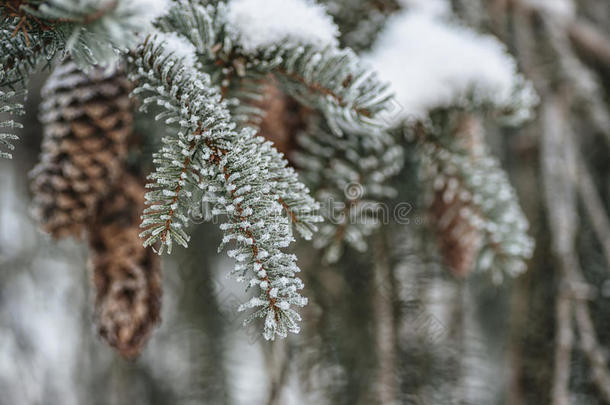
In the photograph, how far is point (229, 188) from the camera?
27 cm

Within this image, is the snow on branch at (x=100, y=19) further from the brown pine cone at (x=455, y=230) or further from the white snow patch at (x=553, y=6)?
the white snow patch at (x=553, y=6)

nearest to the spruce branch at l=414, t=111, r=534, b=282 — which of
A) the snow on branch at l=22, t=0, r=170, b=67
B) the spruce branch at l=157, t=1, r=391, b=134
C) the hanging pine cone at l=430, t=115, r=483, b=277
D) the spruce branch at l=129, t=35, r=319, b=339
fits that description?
the hanging pine cone at l=430, t=115, r=483, b=277

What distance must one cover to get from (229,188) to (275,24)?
17 centimetres

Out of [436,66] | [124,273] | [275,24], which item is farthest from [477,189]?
[124,273]

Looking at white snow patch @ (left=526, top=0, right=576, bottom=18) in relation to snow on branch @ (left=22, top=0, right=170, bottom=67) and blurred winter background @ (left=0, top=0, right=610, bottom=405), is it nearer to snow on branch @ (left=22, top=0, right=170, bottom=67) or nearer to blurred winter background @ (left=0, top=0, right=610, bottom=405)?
blurred winter background @ (left=0, top=0, right=610, bottom=405)

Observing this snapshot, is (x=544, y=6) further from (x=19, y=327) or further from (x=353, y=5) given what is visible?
(x=19, y=327)

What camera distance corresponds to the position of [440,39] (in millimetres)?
601

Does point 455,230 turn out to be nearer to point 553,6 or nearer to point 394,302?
point 394,302

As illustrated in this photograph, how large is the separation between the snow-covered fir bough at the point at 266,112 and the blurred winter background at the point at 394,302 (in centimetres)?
3

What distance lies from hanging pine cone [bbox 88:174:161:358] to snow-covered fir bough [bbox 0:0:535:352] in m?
0.07

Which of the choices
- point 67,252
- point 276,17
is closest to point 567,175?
point 276,17

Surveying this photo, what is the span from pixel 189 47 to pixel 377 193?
28 cm

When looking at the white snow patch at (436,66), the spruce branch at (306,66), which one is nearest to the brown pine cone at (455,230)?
the white snow patch at (436,66)

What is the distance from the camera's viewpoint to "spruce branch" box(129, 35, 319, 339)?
259mm
